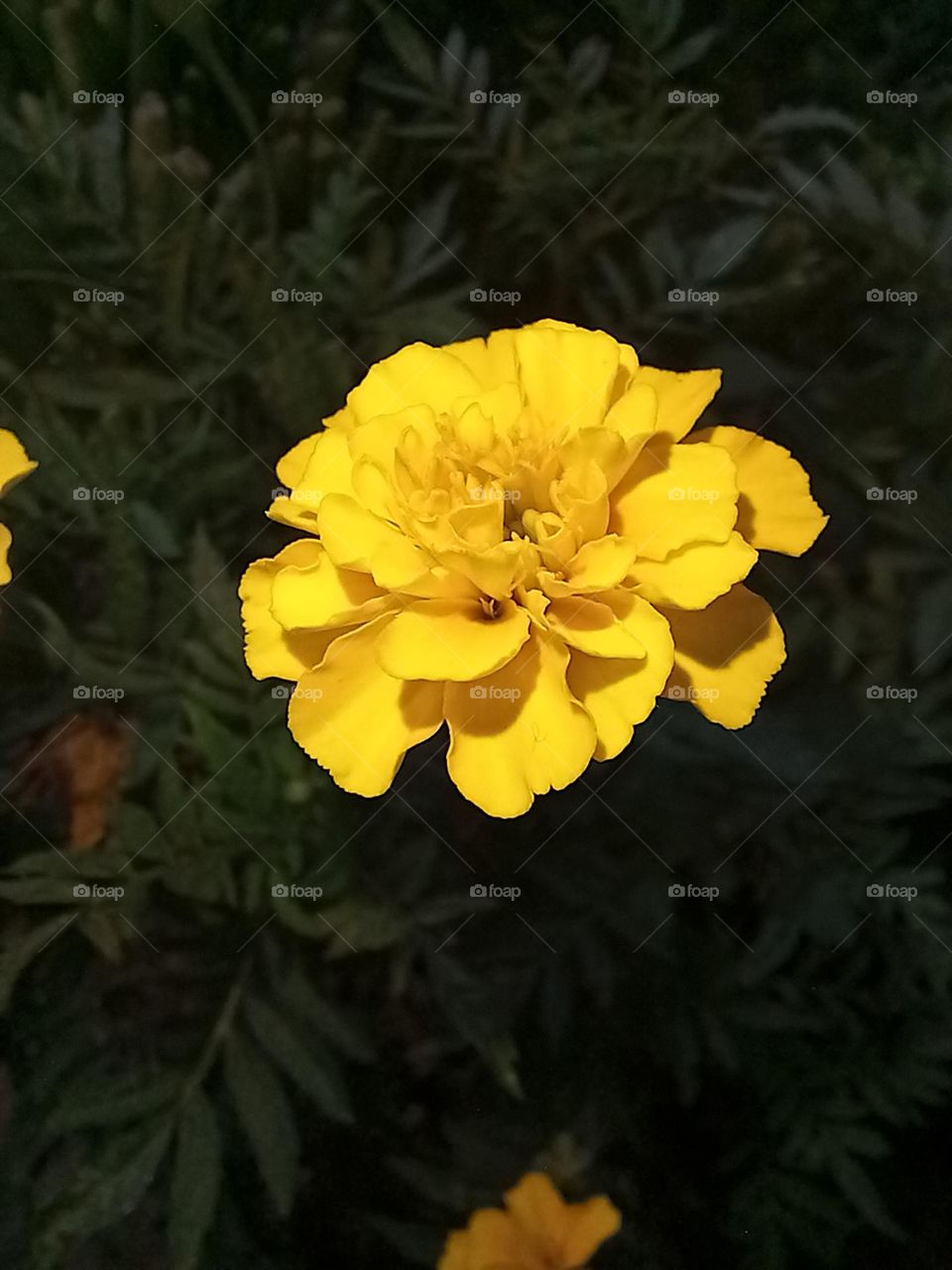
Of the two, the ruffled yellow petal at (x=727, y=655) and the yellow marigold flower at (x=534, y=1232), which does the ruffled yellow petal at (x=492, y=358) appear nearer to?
the ruffled yellow petal at (x=727, y=655)

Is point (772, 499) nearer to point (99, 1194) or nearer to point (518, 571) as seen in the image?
point (518, 571)

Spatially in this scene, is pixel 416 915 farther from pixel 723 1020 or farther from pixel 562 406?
pixel 562 406

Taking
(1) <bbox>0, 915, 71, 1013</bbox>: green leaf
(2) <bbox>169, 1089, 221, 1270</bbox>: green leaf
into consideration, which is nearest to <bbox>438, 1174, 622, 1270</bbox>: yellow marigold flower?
(2) <bbox>169, 1089, 221, 1270</bbox>: green leaf

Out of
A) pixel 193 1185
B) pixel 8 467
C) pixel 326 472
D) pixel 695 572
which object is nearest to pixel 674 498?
pixel 695 572

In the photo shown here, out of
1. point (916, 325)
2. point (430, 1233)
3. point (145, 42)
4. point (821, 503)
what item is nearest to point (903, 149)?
point (916, 325)

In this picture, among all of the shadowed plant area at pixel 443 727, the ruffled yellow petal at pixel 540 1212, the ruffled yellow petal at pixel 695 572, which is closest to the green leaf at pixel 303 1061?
the shadowed plant area at pixel 443 727
